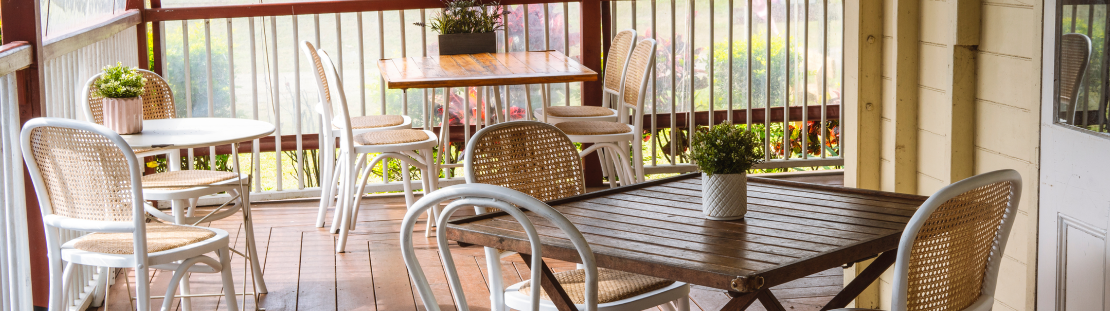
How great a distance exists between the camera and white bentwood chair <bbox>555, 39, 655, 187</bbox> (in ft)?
14.2

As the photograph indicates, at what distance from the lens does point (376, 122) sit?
4645 mm

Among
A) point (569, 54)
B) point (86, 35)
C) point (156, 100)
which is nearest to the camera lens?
point (86, 35)

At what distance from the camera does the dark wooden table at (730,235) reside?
1.82 m

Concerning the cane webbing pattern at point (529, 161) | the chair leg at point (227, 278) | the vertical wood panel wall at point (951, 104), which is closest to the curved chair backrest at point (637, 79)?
the vertical wood panel wall at point (951, 104)

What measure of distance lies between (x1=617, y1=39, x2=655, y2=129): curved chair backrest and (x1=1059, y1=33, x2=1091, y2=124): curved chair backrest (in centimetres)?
212

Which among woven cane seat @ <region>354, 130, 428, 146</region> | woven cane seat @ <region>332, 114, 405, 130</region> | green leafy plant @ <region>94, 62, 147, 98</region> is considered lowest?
woven cane seat @ <region>354, 130, 428, 146</region>

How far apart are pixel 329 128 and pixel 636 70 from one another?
1.41 m

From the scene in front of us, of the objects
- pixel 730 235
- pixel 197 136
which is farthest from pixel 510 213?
pixel 197 136

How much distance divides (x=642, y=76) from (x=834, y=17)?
1.70 meters

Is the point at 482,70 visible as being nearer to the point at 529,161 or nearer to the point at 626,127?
the point at 626,127

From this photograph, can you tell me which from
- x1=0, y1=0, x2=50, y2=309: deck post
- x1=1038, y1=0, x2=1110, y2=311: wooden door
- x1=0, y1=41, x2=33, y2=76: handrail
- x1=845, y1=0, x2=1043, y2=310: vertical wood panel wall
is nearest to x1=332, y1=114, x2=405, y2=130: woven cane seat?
x1=0, y1=0, x2=50, y2=309: deck post

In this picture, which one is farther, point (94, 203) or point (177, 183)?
point (177, 183)

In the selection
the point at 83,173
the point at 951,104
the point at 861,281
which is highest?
the point at 951,104

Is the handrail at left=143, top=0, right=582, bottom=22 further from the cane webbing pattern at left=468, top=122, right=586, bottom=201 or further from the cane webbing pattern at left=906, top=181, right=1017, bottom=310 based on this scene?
the cane webbing pattern at left=906, top=181, right=1017, bottom=310
